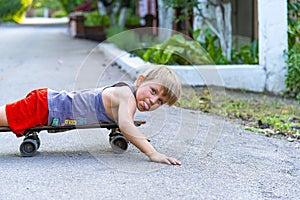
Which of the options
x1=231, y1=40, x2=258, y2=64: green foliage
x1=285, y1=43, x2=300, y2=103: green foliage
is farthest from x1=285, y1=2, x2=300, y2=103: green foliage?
x1=231, y1=40, x2=258, y2=64: green foliage

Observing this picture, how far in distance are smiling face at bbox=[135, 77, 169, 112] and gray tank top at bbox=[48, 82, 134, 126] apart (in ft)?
0.70

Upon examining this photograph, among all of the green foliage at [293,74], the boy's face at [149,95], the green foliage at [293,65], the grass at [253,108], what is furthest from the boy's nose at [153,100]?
the green foliage at [293,74]

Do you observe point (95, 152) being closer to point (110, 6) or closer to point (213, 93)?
point (213, 93)

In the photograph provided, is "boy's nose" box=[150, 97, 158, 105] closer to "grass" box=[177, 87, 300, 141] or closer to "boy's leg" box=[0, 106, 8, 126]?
"boy's leg" box=[0, 106, 8, 126]

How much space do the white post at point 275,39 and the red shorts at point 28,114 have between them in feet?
14.0

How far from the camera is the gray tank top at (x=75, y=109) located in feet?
14.0

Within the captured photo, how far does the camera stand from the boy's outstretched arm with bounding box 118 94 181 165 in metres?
4.01

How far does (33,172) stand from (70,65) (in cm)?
793

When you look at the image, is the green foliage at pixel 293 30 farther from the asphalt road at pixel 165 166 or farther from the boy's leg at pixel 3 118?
the boy's leg at pixel 3 118

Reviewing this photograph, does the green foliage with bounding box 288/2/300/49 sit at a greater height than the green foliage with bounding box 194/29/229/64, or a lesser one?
greater

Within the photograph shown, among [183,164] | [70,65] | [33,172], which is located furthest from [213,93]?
[70,65]

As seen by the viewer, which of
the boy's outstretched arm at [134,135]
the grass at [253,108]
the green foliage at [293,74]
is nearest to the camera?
the boy's outstretched arm at [134,135]

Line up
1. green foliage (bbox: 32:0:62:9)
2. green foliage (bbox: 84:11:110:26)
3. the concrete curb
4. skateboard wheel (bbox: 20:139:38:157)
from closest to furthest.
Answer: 1. skateboard wheel (bbox: 20:139:38:157)
2. the concrete curb
3. green foliage (bbox: 84:11:110:26)
4. green foliage (bbox: 32:0:62:9)

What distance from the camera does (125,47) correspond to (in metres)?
12.8
